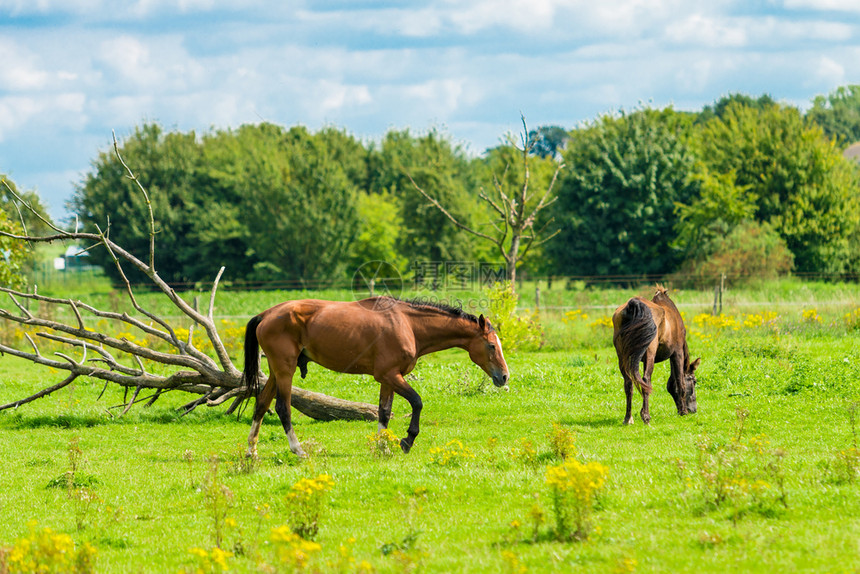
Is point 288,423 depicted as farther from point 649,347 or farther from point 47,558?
point 47,558

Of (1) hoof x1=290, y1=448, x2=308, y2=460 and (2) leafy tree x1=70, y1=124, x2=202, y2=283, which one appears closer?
(1) hoof x1=290, y1=448, x2=308, y2=460

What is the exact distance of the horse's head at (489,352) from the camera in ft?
35.4

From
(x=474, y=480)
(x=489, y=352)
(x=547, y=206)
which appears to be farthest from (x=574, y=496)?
(x=547, y=206)

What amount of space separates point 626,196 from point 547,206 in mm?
10134

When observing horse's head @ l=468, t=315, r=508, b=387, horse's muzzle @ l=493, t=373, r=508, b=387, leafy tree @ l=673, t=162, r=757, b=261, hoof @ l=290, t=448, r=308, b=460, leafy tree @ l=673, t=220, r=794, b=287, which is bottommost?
hoof @ l=290, t=448, r=308, b=460

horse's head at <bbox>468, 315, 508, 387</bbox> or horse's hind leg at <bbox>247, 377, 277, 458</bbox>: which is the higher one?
horse's head at <bbox>468, 315, 508, 387</bbox>

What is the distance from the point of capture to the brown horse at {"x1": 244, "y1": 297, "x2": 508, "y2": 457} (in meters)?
10.6

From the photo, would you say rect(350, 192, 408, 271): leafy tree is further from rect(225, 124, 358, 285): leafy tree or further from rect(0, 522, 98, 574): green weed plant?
rect(0, 522, 98, 574): green weed plant

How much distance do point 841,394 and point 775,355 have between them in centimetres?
365

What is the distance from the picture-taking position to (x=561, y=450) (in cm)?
902

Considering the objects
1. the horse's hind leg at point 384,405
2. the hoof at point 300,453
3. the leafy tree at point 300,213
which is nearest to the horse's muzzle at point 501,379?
the horse's hind leg at point 384,405

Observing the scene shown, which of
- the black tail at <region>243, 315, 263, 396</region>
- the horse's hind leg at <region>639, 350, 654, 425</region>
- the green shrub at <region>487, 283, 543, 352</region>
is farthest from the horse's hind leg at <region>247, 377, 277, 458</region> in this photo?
the green shrub at <region>487, 283, 543, 352</region>

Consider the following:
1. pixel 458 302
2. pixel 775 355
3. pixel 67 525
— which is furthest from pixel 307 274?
pixel 67 525

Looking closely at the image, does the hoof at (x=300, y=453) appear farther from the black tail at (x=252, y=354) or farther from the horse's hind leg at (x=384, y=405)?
the black tail at (x=252, y=354)
